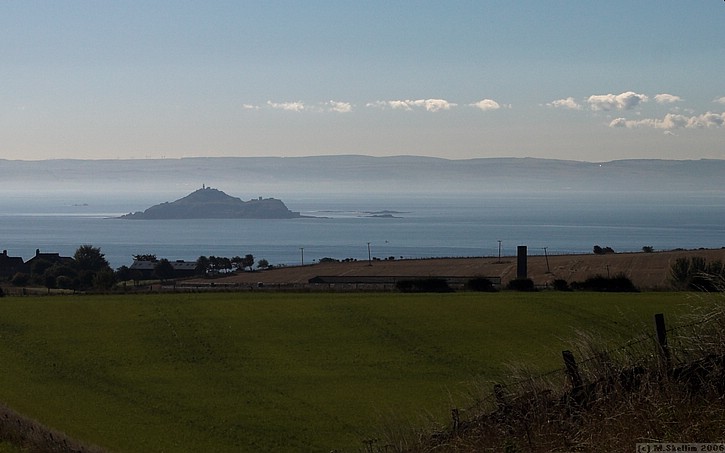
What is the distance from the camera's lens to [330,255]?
14750cm

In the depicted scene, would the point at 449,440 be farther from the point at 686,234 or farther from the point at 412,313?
the point at 686,234

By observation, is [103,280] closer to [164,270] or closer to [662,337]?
[164,270]

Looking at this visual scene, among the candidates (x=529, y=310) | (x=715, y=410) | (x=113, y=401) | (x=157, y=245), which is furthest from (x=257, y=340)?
(x=157, y=245)

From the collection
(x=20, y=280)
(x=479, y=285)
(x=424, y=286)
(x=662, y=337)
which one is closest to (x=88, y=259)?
(x=20, y=280)

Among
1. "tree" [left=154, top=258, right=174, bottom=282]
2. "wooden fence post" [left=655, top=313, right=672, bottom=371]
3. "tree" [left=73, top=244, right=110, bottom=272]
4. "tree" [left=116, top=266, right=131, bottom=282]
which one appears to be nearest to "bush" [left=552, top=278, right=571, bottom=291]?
"wooden fence post" [left=655, top=313, right=672, bottom=371]

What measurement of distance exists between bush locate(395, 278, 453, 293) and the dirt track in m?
13.2

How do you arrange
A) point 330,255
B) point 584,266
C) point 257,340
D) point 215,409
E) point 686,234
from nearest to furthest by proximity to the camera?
1. point 215,409
2. point 257,340
3. point 584,266
4. point 330,255
5. point 686,234

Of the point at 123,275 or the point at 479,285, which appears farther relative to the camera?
the point at 123,275

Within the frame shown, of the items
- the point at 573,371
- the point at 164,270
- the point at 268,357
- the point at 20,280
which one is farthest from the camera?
the point at 164,270

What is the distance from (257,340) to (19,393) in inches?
366

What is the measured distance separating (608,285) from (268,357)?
22.0 m

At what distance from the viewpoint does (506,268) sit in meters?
68.9

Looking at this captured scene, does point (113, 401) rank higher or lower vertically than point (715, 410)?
lower

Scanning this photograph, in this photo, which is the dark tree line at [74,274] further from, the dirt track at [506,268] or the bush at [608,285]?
the bush at [608,285]
